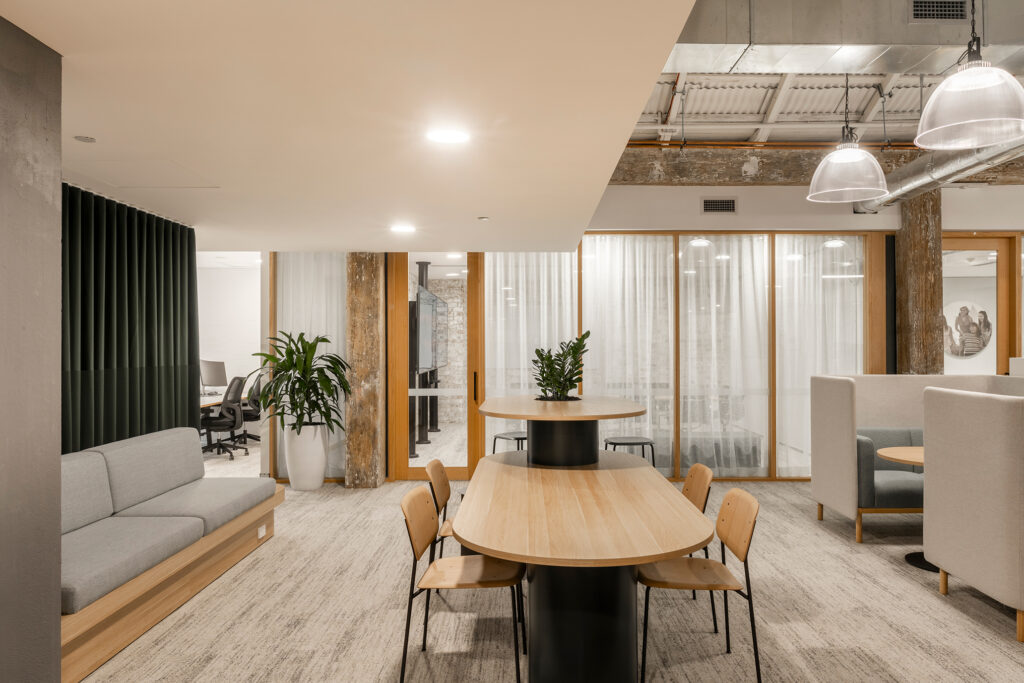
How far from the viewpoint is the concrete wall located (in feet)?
5.54

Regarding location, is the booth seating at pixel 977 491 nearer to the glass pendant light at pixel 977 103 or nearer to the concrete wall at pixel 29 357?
the glass pendant light at pixel 977 103

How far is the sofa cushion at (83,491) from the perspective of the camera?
3010 mm

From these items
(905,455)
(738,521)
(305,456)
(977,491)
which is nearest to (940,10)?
(977,491)

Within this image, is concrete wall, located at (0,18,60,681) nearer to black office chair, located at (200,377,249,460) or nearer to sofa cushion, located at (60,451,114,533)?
sofa cushion, located at (60,451,114,533)

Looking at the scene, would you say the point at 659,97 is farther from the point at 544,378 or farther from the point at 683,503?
the point at 683,503

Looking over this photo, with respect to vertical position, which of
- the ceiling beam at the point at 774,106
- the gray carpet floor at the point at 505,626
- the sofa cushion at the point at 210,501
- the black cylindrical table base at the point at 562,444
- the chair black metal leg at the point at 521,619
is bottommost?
the gray carpet floor at the point at 505,626

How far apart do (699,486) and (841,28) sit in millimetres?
2620

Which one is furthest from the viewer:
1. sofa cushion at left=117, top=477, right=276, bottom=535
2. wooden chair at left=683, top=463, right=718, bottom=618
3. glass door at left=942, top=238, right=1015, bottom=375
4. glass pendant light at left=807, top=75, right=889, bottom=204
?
glass door at left=942, top=238, right=1015, bottom=375

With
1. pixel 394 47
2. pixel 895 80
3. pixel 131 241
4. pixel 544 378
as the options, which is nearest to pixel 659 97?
pixel 895 80

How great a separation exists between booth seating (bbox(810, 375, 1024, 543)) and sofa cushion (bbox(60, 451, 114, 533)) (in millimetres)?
4805

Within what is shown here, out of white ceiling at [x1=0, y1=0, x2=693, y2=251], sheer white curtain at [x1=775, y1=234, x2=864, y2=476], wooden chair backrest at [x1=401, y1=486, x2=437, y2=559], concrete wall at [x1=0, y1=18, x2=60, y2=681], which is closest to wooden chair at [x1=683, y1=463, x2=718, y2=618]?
wooden chair backrest at [x1=401, y1=486, x2=437, y2=559]

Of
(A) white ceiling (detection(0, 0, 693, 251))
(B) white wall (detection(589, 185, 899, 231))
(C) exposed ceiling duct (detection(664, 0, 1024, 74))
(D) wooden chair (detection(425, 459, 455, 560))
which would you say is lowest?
(D) wooden chair (detection(425, 459, 455, 560))

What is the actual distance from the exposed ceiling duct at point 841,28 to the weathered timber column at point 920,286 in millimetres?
2951

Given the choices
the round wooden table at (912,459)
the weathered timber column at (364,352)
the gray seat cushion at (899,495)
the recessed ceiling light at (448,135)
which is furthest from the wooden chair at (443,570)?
the weathered timber column at (364,352)
